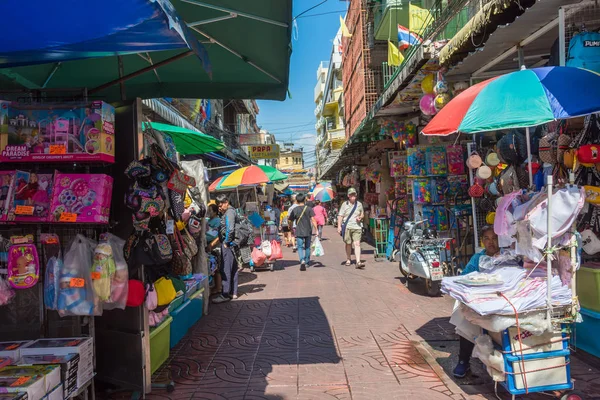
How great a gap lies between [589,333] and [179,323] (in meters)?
4.61

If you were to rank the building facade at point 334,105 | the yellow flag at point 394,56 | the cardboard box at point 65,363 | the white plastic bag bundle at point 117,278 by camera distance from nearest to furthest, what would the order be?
the cardboard box at point 65,363 → the white plastic bag bundle at point 117,278 → the yellow flag at point 394,56 → the building facade at point 334,105

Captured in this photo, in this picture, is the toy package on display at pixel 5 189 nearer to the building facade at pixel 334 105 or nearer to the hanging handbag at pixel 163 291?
the hanging handbag at pixel 163 291

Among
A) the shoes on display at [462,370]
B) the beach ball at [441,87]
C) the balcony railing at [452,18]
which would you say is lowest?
the shoes on display at [462,370]

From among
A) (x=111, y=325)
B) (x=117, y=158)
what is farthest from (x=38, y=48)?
(x=111, y=325)

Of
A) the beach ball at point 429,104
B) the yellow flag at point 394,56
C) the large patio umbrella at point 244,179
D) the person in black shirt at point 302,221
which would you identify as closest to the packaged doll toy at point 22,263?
the beach ball at point 429,104

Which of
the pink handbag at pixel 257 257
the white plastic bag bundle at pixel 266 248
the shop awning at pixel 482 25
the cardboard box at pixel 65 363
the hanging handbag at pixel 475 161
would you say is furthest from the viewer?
the white plastic bag bundle at pixel 266 248

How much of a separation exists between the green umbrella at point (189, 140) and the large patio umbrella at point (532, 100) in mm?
4192

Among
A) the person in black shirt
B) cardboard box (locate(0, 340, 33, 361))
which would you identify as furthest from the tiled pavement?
the person in black shirt

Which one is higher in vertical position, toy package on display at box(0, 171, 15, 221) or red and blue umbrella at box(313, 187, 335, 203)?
red and blue umbrella at box(313, 187, 335, 203)

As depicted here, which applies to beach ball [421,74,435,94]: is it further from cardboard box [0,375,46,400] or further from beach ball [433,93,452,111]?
cardboard box [0,375,46,400]

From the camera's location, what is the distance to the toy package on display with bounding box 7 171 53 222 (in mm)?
3516

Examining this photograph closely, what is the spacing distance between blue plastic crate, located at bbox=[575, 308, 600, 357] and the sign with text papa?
2192cm

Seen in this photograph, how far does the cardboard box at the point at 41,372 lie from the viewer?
9.72 feet

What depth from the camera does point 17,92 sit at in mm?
4023
